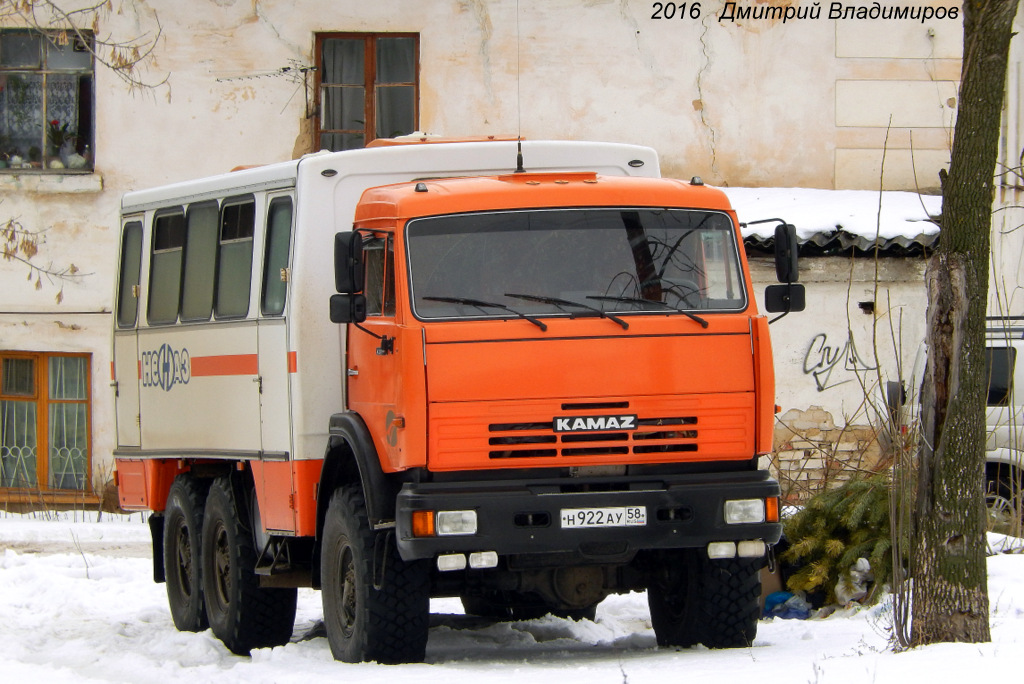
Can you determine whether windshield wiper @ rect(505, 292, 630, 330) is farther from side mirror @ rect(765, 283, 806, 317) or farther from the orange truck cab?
side mirror @ rect(765, 283, 806, 317)

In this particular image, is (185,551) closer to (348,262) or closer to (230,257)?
(230,257)

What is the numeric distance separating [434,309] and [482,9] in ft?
37.3

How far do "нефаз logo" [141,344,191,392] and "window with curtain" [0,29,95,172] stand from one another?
316 inches

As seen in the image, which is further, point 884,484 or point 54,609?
point 54,609

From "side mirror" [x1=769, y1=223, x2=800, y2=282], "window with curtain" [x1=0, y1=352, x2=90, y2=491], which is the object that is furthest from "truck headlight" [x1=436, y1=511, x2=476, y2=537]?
"window with curtain" [x1=0, y1=352, x2=90, y2=491]

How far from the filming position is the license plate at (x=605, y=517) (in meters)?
7.67

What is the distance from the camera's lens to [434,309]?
7871 mm

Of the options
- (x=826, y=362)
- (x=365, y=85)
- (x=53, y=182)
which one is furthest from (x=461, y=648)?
(x=53, y=182)

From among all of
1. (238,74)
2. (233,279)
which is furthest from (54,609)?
(238,74)

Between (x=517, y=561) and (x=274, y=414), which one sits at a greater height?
(x=274, y=414)

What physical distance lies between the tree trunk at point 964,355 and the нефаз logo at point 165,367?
532 cm

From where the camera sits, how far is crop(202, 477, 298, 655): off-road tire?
10.0 meters

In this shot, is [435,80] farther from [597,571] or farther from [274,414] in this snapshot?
[597,571]

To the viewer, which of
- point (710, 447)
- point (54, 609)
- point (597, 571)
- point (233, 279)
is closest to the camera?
point (710, 447)
